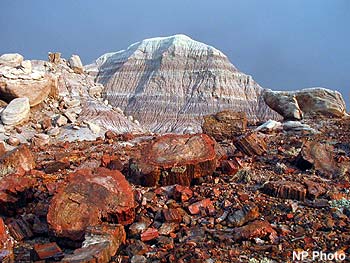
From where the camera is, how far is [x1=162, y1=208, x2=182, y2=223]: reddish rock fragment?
466 centimetres

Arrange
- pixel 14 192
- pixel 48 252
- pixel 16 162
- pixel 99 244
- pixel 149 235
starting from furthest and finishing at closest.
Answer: pixel 16 162 → pixel 14 192 → pixel 149 235 → pixel 48 252 → pixel 99 244

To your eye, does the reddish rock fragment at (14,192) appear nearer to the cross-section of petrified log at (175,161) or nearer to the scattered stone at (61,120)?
the cross-section of petrified log at (175,161)

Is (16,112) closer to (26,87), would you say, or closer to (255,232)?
(26,87)

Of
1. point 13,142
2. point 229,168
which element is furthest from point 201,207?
point 13,142

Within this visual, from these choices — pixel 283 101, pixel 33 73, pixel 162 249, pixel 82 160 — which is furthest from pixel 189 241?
pixel 33 73

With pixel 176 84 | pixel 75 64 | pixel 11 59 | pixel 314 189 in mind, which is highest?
pixel 176 84

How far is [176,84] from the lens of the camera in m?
51.8

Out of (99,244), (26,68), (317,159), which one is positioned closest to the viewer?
(99,244)

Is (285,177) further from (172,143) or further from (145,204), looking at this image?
(145,204)

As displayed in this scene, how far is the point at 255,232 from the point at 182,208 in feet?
3.65

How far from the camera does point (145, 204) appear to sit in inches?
201

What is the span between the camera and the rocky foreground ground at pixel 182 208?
13.2ft

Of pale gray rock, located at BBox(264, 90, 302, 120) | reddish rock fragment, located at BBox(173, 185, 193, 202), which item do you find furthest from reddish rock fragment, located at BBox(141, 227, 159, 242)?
pale gray rock, located at BBox(264, 90, 302, 120)

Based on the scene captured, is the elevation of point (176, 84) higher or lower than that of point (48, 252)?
higher
